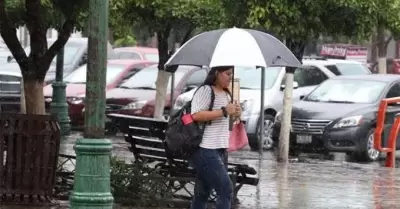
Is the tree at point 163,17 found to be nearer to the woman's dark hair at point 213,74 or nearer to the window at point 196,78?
the window at point 196,78

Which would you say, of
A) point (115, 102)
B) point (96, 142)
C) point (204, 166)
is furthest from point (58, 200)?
point (115, 102)

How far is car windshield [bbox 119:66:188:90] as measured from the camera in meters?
22.4

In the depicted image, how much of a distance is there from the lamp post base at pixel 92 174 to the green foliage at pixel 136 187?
3068 millimetres

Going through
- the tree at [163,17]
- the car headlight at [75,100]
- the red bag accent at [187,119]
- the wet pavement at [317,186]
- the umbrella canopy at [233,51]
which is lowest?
the wet pavement at [317,186]

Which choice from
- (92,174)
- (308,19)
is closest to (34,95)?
(92,174)

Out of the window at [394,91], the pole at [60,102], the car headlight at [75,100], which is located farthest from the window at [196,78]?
the window at [394,91]

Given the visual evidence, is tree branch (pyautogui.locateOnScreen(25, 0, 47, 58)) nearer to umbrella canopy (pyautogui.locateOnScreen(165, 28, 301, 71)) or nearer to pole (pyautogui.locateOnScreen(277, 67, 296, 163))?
umbrella canopy (pyautogui.locateOnScreen(165, 28, 301, 71))

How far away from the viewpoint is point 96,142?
7980 mm

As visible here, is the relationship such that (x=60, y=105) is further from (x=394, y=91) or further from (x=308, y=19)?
(x=394, y=91)

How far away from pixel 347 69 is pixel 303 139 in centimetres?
672

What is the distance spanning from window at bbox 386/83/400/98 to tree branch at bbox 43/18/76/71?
9176mm

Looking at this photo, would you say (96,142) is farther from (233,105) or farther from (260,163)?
(260,163)

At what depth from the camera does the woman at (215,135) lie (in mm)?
9102

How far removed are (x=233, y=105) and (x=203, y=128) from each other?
35 centimetres
